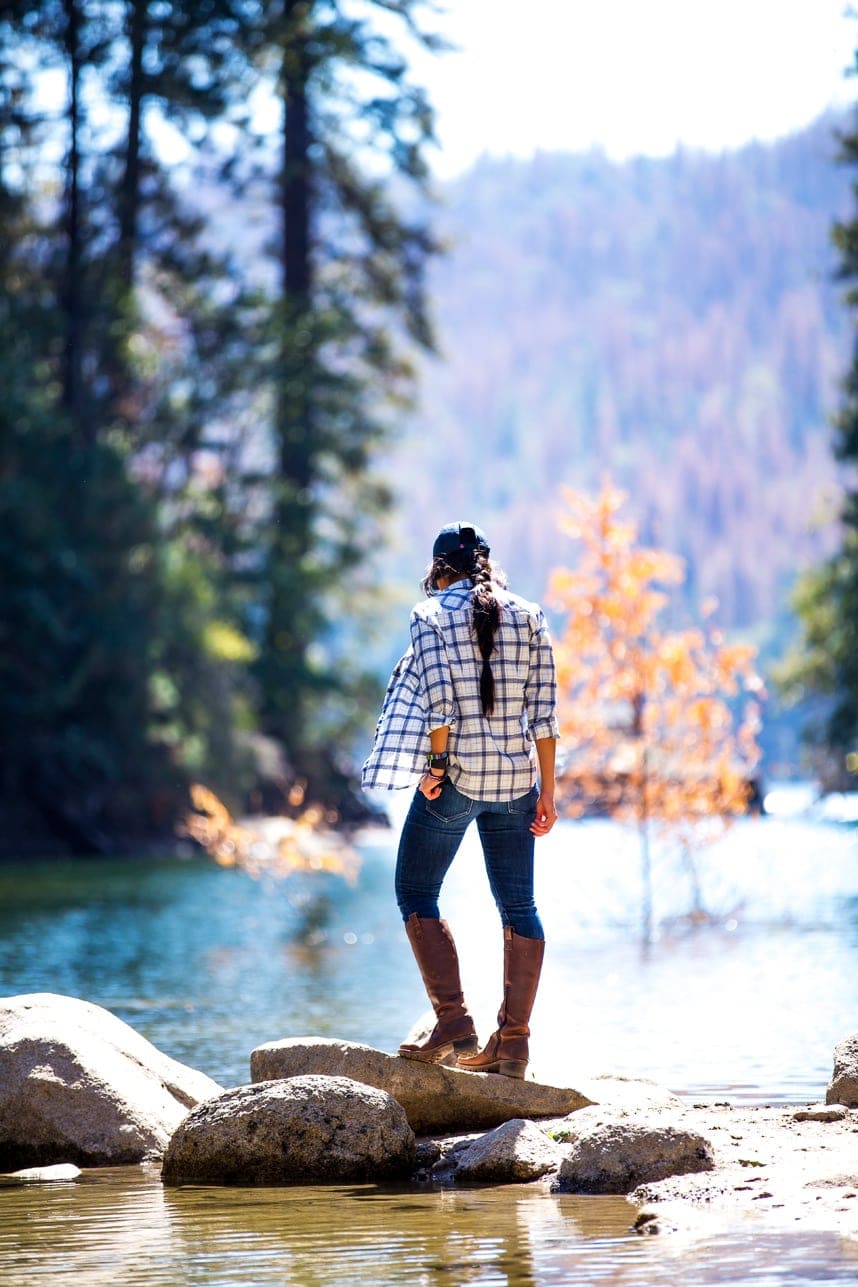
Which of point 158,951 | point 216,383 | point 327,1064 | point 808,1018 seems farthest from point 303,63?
point 327,1064

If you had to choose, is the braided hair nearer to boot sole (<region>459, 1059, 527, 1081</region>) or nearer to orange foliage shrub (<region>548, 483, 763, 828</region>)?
boot sole (<region>459, 1059, 527, 1081</region>)

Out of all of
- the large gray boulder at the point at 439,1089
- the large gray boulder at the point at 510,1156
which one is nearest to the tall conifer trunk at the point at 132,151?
the large gray boulder at the point at 439,1089

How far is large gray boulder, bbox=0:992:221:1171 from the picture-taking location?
7.02 metres

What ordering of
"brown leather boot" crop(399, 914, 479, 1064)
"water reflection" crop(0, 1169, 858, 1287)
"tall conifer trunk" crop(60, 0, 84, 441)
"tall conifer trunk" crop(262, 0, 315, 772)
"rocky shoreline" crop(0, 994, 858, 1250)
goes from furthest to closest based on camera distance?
"tall conifer trunk" crop(262, 0, 315, 772) < "tall conifer trunk" crop(60, 0, 84, 441) < "brown leather boot" crop(399, 914, 479, 1064) < "rocky shoreline" crop(0, 994, 858, 1250) < "water reflection" crop(0, 1169, 858, 1287)

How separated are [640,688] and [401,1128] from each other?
1042 cm

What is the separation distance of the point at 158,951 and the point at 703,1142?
10860 mm

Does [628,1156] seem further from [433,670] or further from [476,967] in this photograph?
[476,967]

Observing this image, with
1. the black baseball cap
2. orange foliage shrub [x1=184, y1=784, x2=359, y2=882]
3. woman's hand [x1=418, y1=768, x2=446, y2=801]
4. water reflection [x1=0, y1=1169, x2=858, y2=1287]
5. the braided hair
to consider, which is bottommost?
water reflection [x1=0, y1=1169, x2=858, y2=1287]

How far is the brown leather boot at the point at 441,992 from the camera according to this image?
689 cm

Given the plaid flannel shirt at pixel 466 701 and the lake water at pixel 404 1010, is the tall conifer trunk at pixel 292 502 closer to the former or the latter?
the lake water at pixel 404 1010

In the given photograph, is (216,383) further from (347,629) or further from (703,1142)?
(703,1142)

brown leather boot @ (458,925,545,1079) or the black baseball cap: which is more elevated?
the black baseball cap

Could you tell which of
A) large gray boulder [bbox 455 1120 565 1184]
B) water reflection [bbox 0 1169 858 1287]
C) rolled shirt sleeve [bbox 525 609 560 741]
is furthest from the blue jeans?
water reflection [bbox 0 1169 858 1287]

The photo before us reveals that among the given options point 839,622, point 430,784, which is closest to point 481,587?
point 430,784
